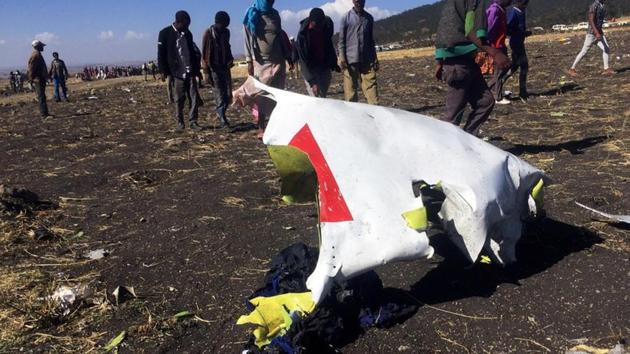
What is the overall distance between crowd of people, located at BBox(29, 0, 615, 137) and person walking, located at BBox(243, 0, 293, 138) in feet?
0.04

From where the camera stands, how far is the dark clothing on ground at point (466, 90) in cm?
463

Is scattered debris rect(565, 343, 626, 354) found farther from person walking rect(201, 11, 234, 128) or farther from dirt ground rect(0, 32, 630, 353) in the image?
person walking rect(201, 11, 234, 128)

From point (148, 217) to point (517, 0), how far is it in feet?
23.0

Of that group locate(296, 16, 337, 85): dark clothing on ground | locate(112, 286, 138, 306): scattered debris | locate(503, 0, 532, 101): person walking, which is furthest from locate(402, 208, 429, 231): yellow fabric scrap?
locate(503, 0, 532, 101): person walking

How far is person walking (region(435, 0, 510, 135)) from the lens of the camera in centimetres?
444

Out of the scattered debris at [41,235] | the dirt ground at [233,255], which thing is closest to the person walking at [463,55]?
the dirt ground at [233,255]

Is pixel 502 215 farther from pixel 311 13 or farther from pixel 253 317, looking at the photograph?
pixel 311 13

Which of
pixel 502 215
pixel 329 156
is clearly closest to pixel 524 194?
pixel 502 215

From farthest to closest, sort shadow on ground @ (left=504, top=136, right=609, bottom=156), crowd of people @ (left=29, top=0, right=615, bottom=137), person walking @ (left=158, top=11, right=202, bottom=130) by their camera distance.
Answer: person walking @ (left=158, top=11, right=202, bottom=130) → shadow on ground @ (left=504, top=136, right=609, bottom=156) → crowd of people @ (left=29, top=0, right=615, bottom=137)

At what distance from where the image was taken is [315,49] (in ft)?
22.2

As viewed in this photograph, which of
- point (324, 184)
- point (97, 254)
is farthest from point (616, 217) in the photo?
point (97, 254)

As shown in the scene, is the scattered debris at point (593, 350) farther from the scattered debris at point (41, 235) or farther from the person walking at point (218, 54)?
the person walking at point (218, 54)

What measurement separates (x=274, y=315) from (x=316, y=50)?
16.1 feet

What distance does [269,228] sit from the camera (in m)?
4.03
